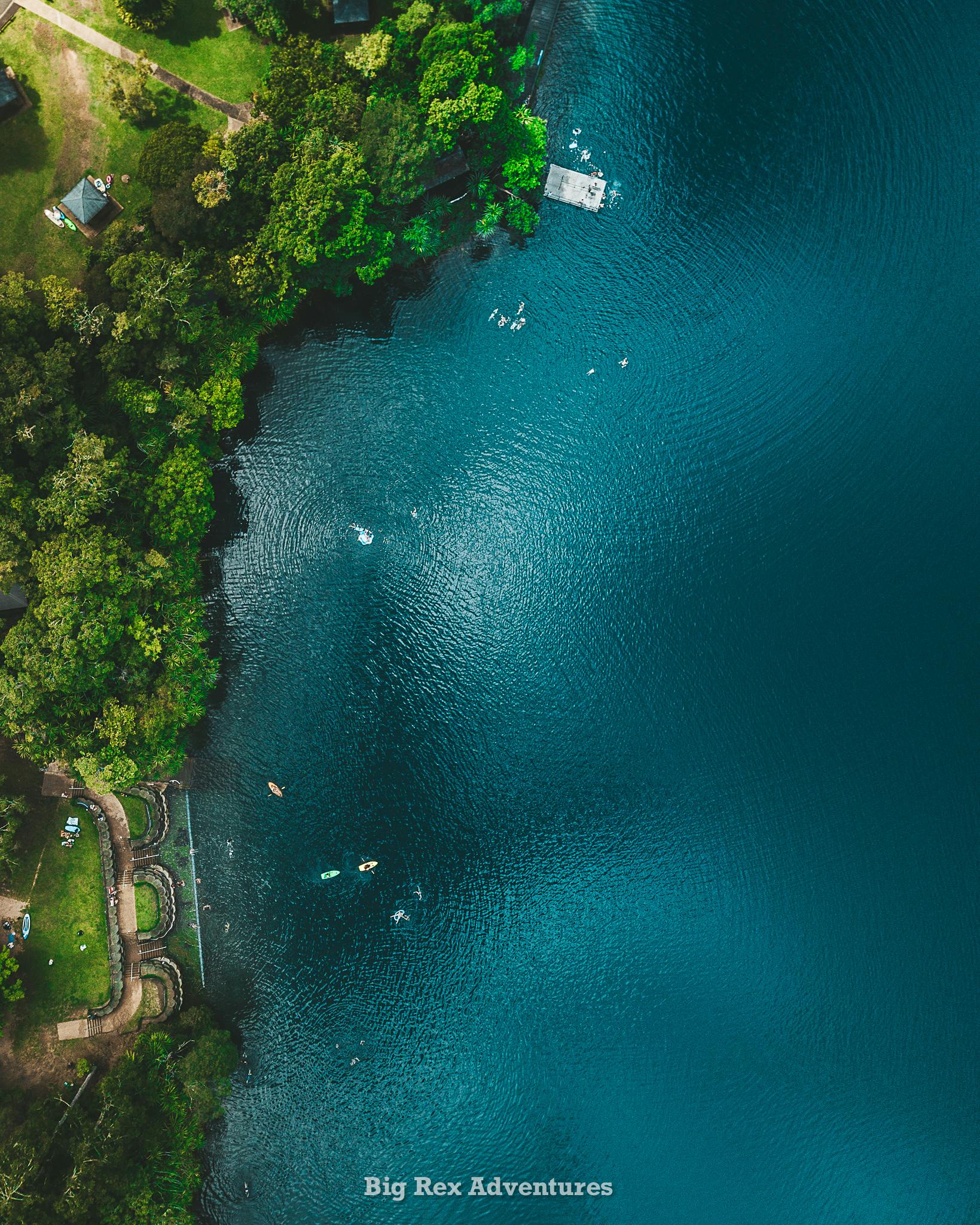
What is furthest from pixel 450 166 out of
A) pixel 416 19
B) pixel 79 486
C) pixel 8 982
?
pixel 8 982

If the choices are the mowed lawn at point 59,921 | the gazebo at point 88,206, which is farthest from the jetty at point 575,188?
the mowed lawn at point 59,921

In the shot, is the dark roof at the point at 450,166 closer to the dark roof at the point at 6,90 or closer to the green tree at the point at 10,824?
the dark roof at the point at 6,90

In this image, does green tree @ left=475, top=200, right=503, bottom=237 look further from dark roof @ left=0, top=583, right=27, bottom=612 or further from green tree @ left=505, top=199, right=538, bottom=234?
dark roof @ left=0, top=583, right=27, bottom=612

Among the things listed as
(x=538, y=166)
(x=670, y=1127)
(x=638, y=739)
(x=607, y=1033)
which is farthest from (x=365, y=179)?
(x=670, y=1127)

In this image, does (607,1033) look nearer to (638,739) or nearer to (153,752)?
(638,739)

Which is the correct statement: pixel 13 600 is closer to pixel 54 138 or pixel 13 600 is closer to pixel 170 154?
pixel 170 154
